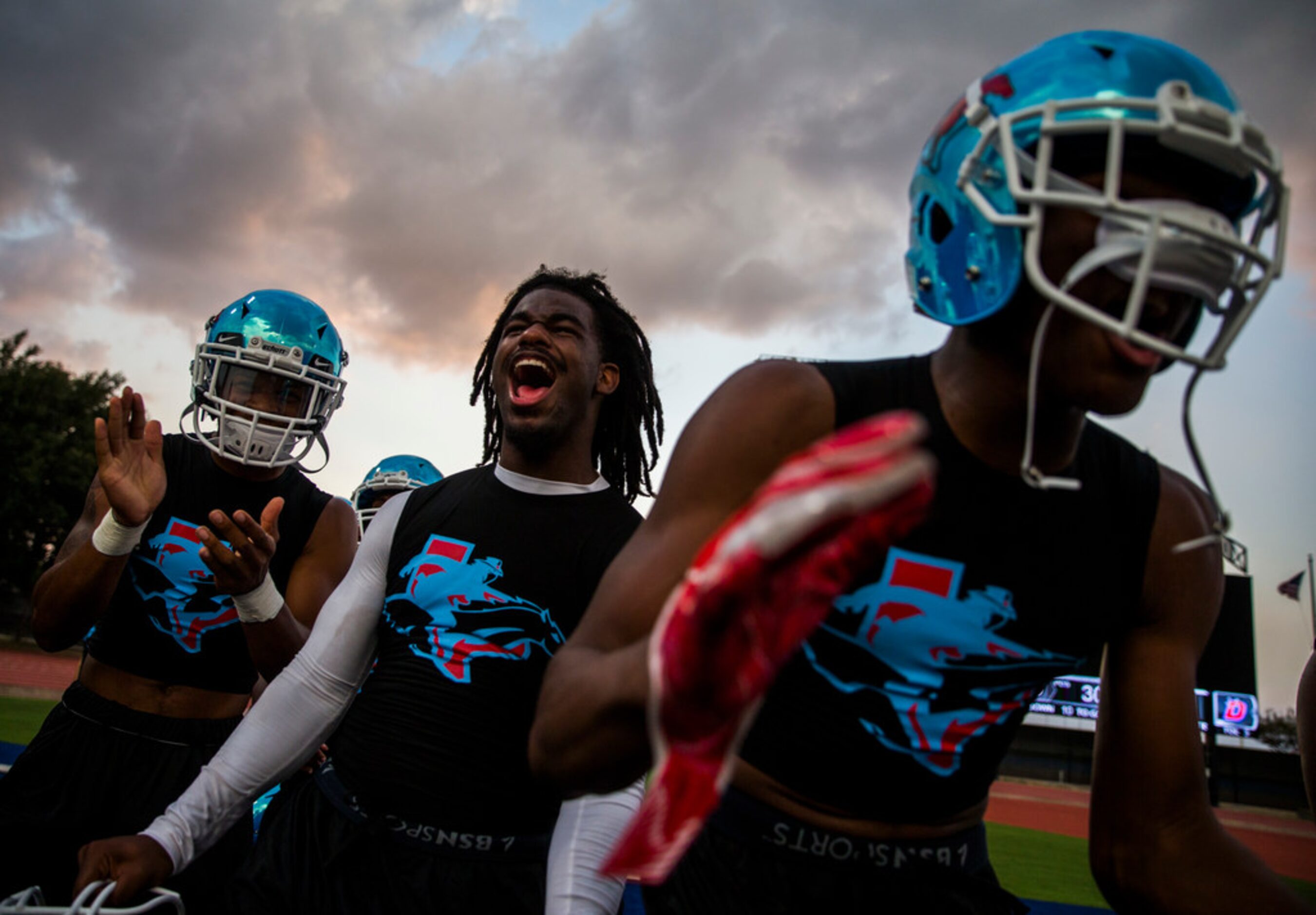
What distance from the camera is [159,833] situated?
266 centimetres

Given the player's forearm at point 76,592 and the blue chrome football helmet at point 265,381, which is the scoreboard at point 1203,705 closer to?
the blue chrome football helmet at point 265,381

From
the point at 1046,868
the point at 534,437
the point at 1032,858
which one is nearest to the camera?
the point at 534,437

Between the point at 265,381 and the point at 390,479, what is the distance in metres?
2.95

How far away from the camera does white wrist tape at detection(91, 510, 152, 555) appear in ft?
11.7

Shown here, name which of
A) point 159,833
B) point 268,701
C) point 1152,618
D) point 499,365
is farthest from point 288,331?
point 1152,618

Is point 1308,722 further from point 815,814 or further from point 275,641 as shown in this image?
point 275,641

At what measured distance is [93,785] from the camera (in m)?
3.81

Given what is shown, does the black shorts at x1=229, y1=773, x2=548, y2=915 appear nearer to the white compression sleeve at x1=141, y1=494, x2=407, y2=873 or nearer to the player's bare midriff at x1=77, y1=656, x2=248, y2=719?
the white compression sleeve at x1=141, y1=494, x2=407, y2=873

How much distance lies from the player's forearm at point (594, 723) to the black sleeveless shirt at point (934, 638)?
0.54 metres

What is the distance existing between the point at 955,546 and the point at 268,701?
2.29m

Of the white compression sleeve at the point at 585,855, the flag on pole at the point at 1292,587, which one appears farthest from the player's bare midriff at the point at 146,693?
the flag on pole at the point at 1292,587

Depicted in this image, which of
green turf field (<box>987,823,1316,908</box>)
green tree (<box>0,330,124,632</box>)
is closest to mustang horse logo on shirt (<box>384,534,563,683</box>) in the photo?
green turf field (<box>987,823,1316,908</box>)

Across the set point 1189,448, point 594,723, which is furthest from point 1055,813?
point 594,723

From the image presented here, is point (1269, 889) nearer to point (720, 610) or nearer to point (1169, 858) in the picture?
point (1169, 858)
